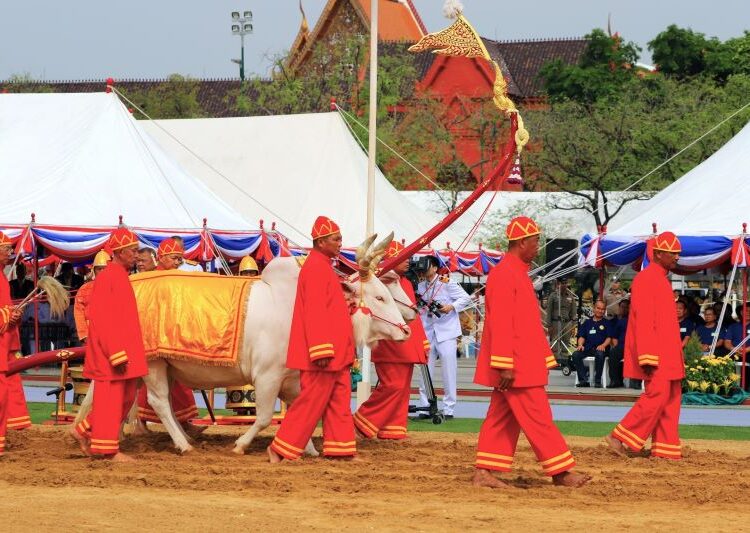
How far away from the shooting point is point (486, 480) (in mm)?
10289

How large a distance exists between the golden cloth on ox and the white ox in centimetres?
11

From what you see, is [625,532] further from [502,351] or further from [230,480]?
[230,480]

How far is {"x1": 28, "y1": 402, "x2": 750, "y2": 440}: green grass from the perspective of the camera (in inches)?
604

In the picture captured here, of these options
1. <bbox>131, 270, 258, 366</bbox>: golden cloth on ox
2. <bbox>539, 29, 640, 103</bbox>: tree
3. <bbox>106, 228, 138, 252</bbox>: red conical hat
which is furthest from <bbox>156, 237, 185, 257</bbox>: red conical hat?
<bbox>539, 29, 640, 103</bbox>: tree

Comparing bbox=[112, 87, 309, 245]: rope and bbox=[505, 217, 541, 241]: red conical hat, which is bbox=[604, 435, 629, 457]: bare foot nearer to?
bbox=[505, 217, 541, 241]: red conical hat

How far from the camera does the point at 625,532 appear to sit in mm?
8578

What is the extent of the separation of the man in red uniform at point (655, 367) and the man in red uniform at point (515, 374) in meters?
2.09

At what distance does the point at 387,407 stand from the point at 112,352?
9.61ft

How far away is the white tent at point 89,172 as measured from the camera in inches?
891

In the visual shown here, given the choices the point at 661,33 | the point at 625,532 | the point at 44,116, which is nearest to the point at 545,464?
the point at 625,532

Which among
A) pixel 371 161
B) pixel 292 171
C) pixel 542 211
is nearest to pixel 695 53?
pixel 542 211

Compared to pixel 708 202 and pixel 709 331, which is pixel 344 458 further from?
pixel 708 202

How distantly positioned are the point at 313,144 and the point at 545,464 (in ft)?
62.2

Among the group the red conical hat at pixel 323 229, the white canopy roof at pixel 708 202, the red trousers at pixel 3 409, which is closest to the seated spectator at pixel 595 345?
the white canopy roof at pixel 708 202
